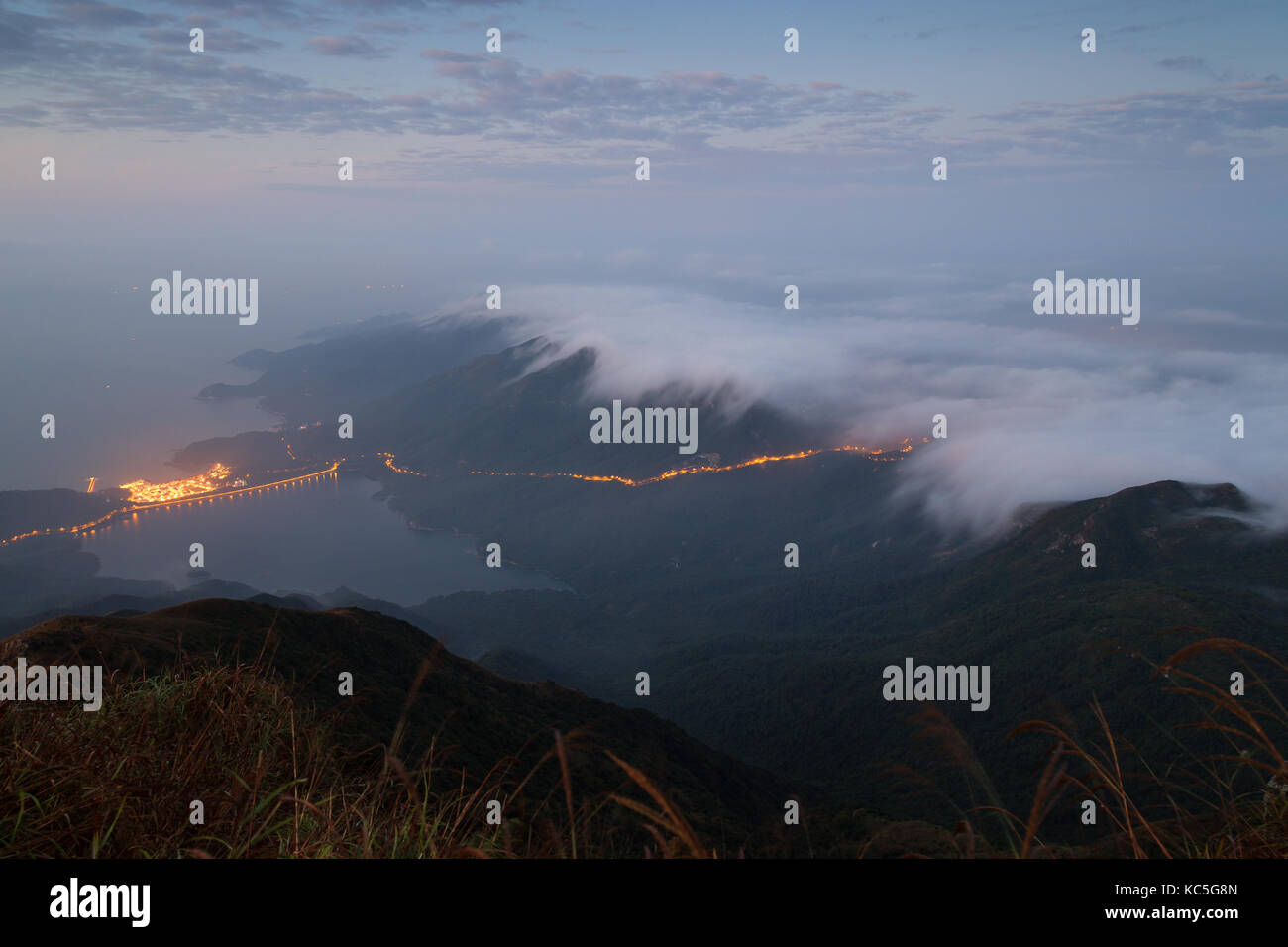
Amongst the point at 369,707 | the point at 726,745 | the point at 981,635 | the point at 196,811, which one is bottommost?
the point at 726,745

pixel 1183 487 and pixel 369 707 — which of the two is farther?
pixel 1183 487

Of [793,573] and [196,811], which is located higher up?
[196,811]

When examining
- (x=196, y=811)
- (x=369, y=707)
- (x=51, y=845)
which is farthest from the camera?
(x=369, y=707)

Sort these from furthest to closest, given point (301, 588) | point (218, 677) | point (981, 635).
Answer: point (301, 588), point (981, 635), point (218, 677)

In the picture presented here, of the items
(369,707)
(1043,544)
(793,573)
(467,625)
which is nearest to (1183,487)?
(1043,544)

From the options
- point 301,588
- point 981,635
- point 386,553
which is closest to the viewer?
point 981,635
